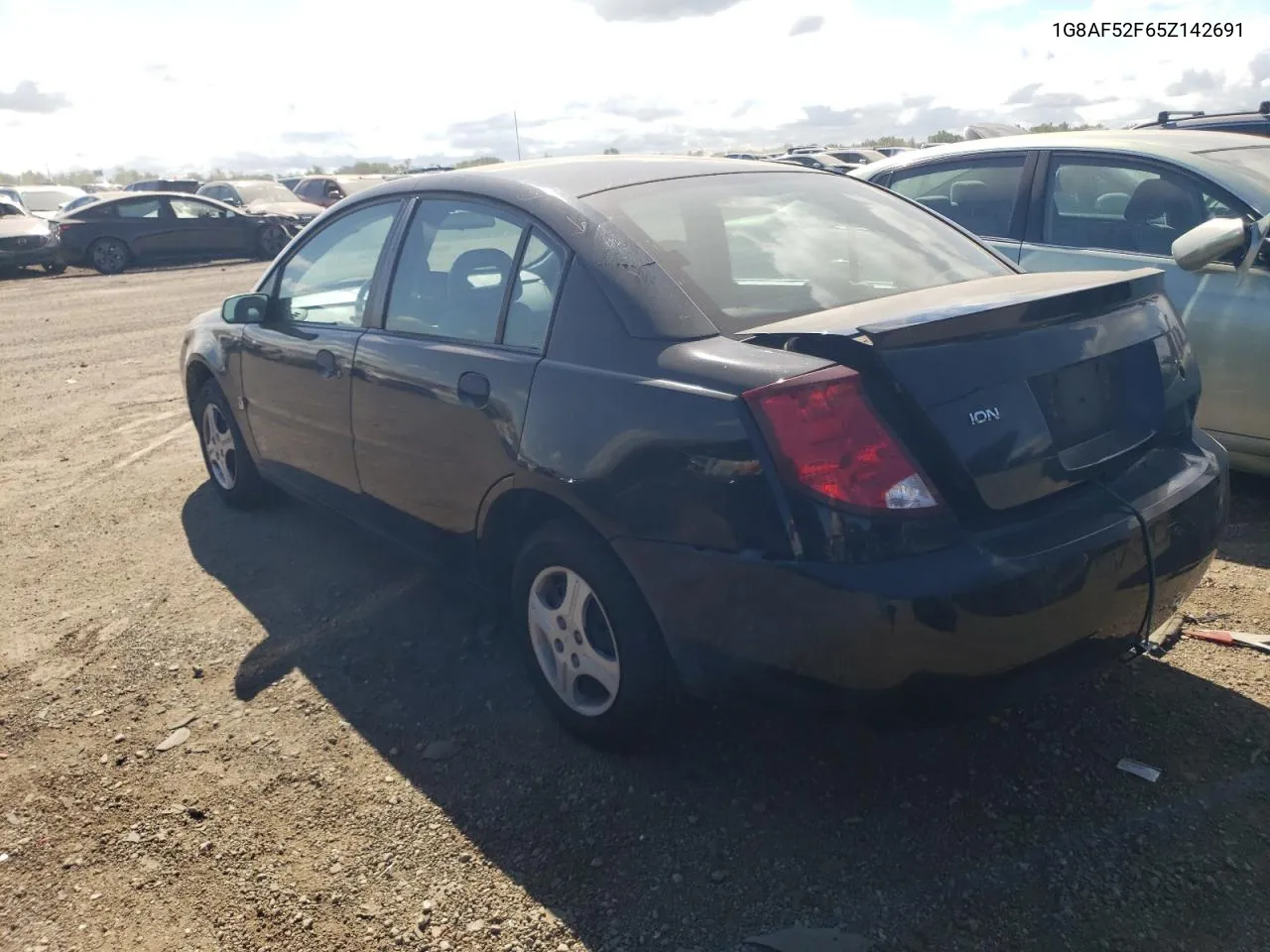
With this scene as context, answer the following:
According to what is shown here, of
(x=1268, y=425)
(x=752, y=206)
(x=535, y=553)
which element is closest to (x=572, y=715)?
(x=535, y=553)

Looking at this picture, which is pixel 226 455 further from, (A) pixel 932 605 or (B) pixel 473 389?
(A) pixel 932 605

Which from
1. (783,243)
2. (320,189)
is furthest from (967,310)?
(320,189)

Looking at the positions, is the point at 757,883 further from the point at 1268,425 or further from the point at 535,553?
the point at 1268,425

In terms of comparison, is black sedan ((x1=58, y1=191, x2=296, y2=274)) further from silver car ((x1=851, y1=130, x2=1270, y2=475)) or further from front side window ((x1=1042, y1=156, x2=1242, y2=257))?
front side window ((x1=1042, y1=156, x2=1242, y2=257))

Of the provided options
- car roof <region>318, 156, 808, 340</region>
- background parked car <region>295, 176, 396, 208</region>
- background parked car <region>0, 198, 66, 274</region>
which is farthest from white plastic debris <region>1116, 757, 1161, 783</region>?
background parked car <region>295, 176, 396, 208</region>

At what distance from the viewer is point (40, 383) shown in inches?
352

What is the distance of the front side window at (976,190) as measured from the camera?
5.21 metres

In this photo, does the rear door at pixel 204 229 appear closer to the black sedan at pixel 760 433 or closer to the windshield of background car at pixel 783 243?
the black sedan at pixel 760 433

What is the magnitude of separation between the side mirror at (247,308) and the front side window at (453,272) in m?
1.05

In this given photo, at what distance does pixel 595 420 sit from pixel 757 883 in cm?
120

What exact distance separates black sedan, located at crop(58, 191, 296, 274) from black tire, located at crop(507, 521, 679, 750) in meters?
19.9

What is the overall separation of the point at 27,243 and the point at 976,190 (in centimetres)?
1912

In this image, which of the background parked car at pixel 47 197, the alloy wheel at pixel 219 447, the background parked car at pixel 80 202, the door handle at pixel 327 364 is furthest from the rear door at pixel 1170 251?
the background parked car at pixel 47 197

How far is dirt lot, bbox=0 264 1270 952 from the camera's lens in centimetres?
241
